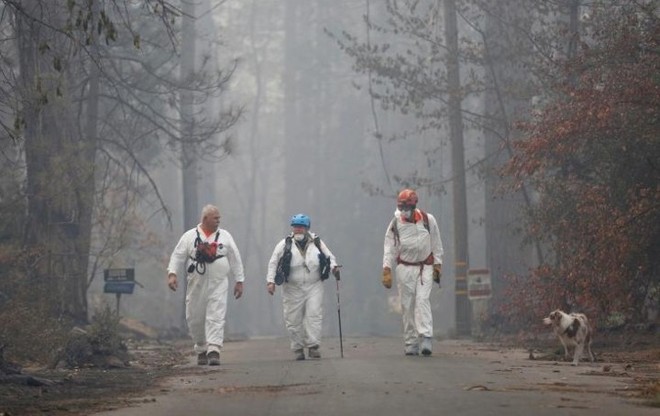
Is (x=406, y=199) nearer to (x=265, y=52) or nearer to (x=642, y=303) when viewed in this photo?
(x=642, y=303)

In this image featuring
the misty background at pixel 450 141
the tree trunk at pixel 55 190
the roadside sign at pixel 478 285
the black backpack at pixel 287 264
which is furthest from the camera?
the roadside sign at pixel 478 285

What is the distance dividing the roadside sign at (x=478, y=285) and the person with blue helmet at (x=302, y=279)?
11.7 metres

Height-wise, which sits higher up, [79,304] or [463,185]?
[463,185]

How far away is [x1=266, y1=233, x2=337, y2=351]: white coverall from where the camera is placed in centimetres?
2020

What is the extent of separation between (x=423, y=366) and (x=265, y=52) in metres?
78.1

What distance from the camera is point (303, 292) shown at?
2039 cm

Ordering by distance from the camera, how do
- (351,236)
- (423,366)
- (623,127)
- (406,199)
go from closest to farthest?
(423,366), (406,199), (623,127), (351,236)

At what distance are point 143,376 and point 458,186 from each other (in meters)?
17.6

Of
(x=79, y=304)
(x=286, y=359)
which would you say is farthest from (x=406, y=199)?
(x=79, y=304)

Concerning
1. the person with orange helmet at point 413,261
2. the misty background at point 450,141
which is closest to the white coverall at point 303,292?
the person with orange helmet at point 413,261

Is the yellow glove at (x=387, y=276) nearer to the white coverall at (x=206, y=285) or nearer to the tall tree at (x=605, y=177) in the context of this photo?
the white coverall at (x=206, y=285)

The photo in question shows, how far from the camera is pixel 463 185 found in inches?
1331

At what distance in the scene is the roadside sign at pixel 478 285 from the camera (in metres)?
31.6

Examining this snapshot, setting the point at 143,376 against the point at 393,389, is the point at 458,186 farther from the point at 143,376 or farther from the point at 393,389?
the point at 393,389
